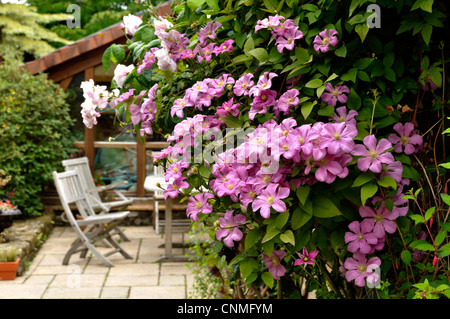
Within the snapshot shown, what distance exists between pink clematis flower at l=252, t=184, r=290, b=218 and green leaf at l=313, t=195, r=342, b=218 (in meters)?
0.11

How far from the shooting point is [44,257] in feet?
20.0

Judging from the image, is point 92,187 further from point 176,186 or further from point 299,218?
point 299,218

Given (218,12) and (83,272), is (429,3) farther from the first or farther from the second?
(83,272)

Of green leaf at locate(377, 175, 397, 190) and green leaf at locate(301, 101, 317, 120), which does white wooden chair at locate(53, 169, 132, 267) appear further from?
green leaf at locate(377, 175, 397, 190)

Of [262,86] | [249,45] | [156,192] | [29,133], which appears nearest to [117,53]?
[249,45]

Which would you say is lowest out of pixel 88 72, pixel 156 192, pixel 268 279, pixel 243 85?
pixel 156 192

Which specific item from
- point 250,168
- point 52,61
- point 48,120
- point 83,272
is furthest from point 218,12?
point 52,61

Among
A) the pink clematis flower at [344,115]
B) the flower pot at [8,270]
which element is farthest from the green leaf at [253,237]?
the flower pot at [8,270]

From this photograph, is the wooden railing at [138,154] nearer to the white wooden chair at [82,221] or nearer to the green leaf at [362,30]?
the white wooden chair at [82,221]

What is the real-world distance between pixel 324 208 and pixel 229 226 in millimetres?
270

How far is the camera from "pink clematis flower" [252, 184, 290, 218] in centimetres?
136

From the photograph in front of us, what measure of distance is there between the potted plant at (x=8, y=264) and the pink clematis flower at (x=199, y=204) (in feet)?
13.5

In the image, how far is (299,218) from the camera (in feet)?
4.68
